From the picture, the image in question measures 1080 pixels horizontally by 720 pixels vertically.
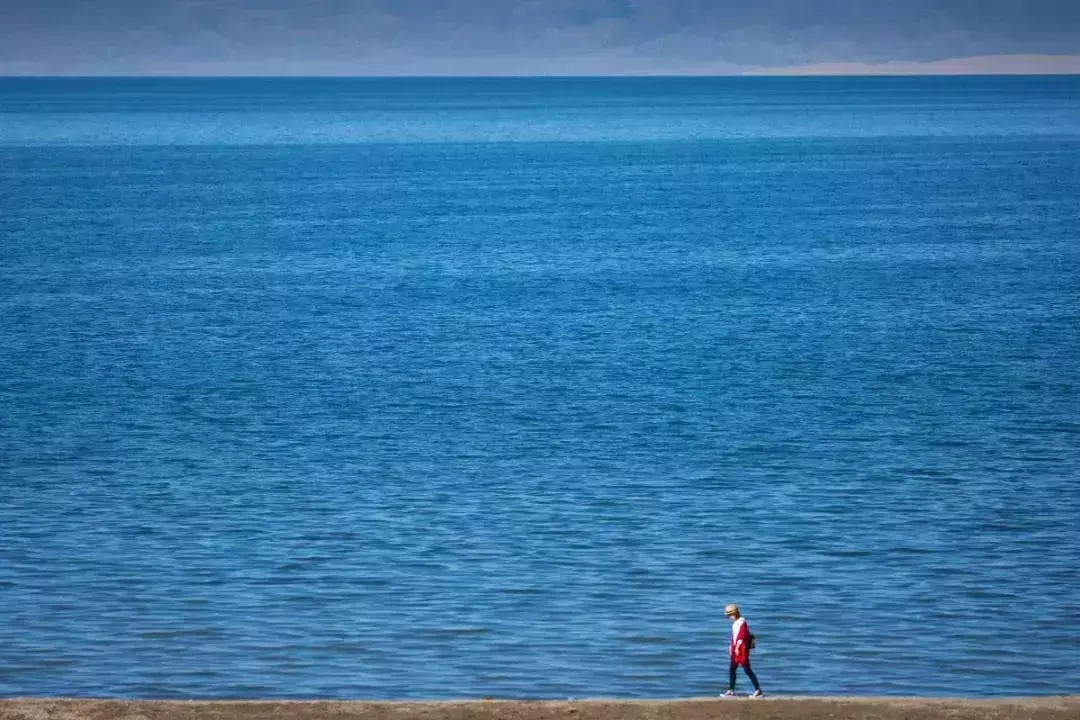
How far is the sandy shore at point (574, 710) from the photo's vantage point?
2259cm

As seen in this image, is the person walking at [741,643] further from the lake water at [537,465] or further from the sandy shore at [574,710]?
the lake water at [537,465]

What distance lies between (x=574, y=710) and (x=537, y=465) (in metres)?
21.1

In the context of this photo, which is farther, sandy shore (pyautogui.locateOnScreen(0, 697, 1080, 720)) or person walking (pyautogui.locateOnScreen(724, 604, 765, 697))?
person walking (pyautogui.locateOnScreen(724, 604, 765, 697))

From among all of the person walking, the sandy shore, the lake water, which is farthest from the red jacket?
the lake water

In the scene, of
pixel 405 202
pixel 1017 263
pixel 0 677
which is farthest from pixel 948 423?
pixel 405 202

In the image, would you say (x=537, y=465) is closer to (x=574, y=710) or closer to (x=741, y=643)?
(x=741, y=643)

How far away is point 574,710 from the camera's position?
75.6ft

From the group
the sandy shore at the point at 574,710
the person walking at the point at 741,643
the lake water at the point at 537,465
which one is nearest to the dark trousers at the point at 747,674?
the person walking at the point at 741,643

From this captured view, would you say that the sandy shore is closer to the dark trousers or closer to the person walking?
the dark trousers

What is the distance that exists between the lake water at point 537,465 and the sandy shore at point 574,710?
3526mm

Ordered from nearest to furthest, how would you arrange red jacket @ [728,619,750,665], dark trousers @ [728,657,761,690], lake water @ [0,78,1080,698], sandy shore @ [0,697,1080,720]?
sandy shore @ [0,697,1080,720] < dark trousers @ [728,657,761,690] < red jacket @ [728,619,750,665] < lake water @ [0,78,1080,698]

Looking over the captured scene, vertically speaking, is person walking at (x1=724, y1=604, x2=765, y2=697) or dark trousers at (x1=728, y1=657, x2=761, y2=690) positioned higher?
person walking at (x1=724, y1=604, x2=765, y2=697)

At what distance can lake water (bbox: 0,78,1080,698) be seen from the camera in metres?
29.3

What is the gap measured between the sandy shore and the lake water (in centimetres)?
353
